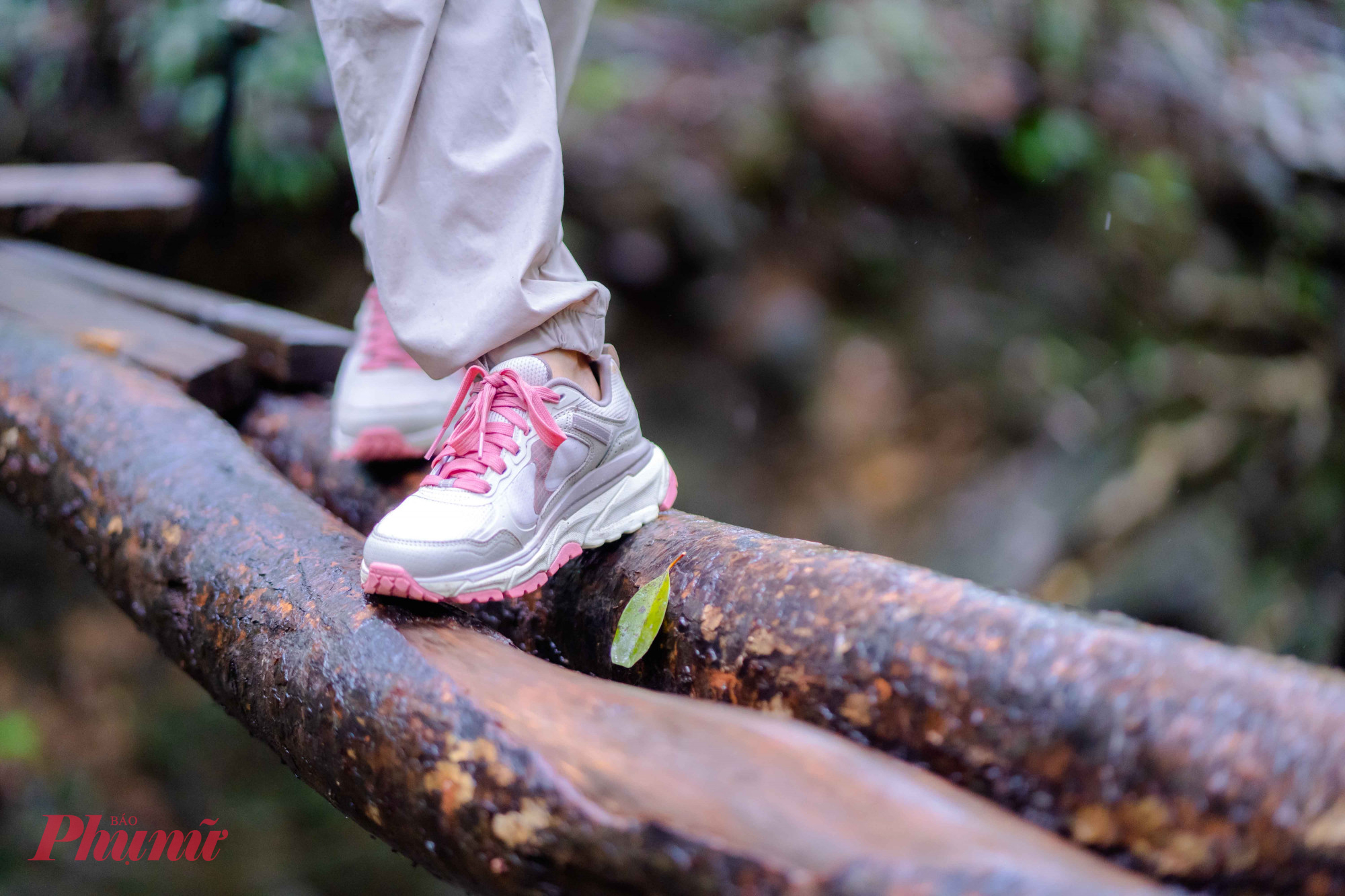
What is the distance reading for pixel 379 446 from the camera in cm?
158

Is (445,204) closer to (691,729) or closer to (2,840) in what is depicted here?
(691,729)

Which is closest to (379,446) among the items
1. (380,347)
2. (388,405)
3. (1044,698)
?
(388,405)

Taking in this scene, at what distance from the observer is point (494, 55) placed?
45.7 inches

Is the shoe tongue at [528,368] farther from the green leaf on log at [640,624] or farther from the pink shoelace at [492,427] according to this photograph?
the green leaf on log at [640,624]

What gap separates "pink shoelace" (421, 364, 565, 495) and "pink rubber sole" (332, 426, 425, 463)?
38 centimetres

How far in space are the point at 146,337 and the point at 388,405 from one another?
2.94ft

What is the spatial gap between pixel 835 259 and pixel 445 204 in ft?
12.7

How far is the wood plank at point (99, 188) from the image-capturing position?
3.18 m

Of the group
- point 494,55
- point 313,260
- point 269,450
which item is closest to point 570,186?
point 313,260

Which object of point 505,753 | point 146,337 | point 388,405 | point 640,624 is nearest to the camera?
point 505,753

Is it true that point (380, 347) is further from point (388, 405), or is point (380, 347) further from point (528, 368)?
point (528, 368)

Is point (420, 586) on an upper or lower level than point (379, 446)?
upper

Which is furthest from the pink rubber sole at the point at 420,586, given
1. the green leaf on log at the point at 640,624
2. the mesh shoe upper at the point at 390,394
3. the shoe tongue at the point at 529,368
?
the mesh shoe upper at the point at 390,394

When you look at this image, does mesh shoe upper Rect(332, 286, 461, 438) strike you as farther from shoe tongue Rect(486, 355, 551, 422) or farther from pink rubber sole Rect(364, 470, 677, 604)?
pink rubber sole Rect(364, 470, 677, 604)
